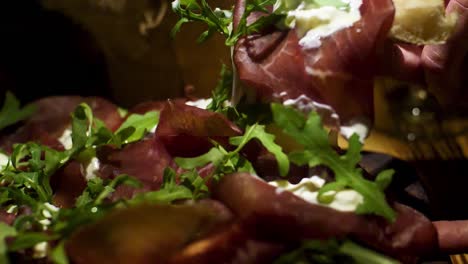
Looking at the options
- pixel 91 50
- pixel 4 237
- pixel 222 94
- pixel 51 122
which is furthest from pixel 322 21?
pixel 91 50

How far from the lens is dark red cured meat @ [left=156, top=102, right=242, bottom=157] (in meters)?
0.85

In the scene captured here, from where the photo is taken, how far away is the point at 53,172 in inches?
35.0

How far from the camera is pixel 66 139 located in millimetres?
1078

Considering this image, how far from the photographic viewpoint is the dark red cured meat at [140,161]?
2.85ft

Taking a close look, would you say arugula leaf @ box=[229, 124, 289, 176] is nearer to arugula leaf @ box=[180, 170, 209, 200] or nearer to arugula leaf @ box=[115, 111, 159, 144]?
arugula leaf @ box=[180, 170, 209, 200]

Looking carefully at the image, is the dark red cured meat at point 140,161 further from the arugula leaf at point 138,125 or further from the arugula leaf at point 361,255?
the arugula leaf at point 361,255

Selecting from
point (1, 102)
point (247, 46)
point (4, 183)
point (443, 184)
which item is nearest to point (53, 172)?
point (4, 183)

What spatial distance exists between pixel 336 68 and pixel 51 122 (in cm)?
63

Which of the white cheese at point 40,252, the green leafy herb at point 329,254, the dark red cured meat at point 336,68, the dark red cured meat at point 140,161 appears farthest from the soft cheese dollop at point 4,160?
the green leafy herb at point 329,254

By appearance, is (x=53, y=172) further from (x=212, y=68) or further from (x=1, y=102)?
(x=1, y=102)

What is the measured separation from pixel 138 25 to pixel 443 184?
0.92 metres

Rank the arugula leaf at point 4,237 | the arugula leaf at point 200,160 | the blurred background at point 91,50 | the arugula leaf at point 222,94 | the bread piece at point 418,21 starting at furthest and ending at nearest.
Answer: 1. the blurred background at point 91,50
2. the arugula leaf at point 222,94
3. the bread piece at point 418,21
4. the arugula leaf at point 200,160
5. the arugula leaf at point 4,237

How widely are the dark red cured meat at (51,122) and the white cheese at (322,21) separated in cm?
44

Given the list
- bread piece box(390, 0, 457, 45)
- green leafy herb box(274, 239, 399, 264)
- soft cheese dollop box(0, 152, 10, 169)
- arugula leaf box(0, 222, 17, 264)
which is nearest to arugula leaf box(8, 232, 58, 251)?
arugula leaf box(0, 222, 17, 264)
